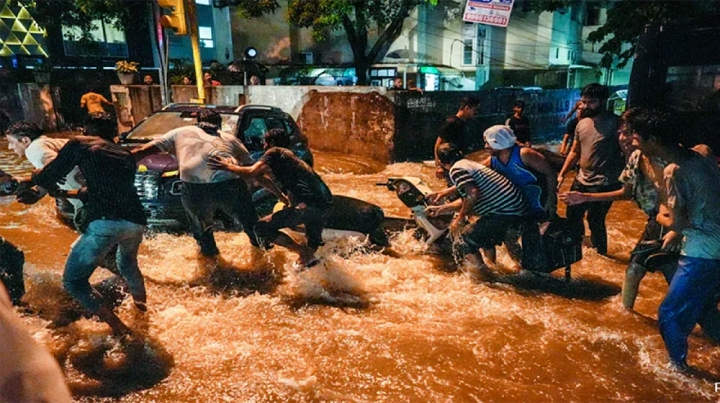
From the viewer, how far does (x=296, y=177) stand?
504 cm

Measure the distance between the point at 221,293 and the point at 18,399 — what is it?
4267 mm

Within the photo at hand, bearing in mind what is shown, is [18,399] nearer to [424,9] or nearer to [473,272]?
[473,272]

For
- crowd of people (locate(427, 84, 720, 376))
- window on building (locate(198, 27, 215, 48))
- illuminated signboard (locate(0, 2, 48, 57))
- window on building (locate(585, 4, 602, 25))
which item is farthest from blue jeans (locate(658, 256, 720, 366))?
window on building (locate(585, 4, 602, 25))

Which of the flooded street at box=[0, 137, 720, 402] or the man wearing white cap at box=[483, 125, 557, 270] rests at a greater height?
the man wearing white cap at box=[483, 125, 557, 270]

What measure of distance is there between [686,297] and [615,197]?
1.15 m

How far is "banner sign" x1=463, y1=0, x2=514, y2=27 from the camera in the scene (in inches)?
509

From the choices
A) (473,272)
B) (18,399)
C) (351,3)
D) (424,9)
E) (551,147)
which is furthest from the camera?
(424,9)

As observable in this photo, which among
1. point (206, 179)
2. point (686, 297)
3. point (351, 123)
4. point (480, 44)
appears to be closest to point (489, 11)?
point (351, 123)

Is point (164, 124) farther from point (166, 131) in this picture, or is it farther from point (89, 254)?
point (89, 254)

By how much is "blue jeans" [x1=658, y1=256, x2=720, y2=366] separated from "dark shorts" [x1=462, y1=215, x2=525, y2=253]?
1.68 m

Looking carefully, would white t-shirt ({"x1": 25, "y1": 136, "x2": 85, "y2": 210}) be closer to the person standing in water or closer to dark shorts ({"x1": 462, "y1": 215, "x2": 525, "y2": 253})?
the person standing in water

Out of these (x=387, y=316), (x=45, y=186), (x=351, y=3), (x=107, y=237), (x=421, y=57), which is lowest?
(x=387, y=316)

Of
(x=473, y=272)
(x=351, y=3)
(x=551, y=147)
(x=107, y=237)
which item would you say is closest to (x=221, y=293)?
(x=107, y=237)

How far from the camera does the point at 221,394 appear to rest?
3.36 metres
